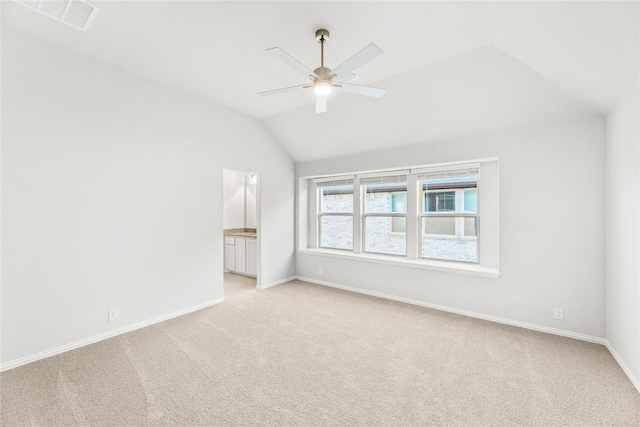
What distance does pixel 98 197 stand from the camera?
2.96 metres

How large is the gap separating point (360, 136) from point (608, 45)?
2.77 metres

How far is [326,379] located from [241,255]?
3.78m

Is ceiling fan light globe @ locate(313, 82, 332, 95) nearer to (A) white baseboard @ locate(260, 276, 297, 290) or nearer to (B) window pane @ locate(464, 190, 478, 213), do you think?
(B) window pane @ locate(464, 190, 478, 213)

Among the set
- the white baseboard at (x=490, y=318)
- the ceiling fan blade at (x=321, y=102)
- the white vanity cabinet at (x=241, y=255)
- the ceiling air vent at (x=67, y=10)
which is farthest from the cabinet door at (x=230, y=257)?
the ceiling air vent at (x=67, y=10)

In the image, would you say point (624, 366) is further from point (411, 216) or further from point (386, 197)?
point (386, 197)

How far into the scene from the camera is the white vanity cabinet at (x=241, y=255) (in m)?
5.44

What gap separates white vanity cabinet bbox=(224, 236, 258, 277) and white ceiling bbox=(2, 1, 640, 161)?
2.73 m

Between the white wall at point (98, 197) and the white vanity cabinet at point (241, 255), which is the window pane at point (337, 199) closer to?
the white vanity cabinet at point (241, 255)

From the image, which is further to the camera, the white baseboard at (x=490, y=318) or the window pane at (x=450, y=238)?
the window pane at (x=450, y=238)

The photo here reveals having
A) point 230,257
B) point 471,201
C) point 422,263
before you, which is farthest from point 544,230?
point 230,257

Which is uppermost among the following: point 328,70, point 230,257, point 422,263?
point 328,70

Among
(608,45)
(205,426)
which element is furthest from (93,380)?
(608,45)

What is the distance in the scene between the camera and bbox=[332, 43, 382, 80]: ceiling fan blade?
6.13 ft

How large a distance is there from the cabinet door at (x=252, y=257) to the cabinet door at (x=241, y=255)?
95 mm
